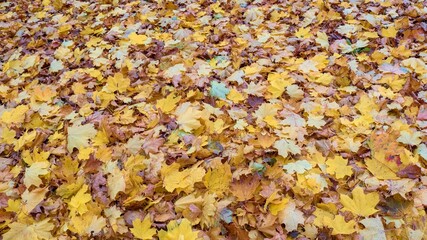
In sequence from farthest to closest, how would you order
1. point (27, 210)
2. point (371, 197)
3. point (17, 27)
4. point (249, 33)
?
point (17, 27), point (249, 33), point (27, 210), point (371, 197)

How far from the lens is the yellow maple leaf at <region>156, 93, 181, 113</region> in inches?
94.2

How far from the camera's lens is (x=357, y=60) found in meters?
2.71

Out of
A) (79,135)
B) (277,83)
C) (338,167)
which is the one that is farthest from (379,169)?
(79,135)

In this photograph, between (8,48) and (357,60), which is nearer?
(357,60)

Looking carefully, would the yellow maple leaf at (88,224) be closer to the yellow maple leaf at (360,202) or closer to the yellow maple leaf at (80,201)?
the yellow maple leaf at (80,201)

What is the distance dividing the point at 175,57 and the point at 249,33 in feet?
2.40

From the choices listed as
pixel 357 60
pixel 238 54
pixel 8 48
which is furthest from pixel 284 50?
pixel 8 48

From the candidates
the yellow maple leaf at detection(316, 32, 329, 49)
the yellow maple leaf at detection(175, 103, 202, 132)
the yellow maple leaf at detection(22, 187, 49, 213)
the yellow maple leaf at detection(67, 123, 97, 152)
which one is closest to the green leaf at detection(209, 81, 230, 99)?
the yellow maple leaf at detection(175, 103, 202, 132)

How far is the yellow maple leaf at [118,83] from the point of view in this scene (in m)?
2.64

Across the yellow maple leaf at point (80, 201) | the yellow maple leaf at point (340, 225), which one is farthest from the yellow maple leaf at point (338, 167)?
the yellow maple leaf at point (80, 201)

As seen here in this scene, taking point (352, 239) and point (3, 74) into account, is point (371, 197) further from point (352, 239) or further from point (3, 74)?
point (3, 74)

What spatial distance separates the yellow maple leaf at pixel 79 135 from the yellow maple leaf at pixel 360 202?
1.48 metres

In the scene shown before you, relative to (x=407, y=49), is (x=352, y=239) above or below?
below

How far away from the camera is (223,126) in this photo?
222cm
